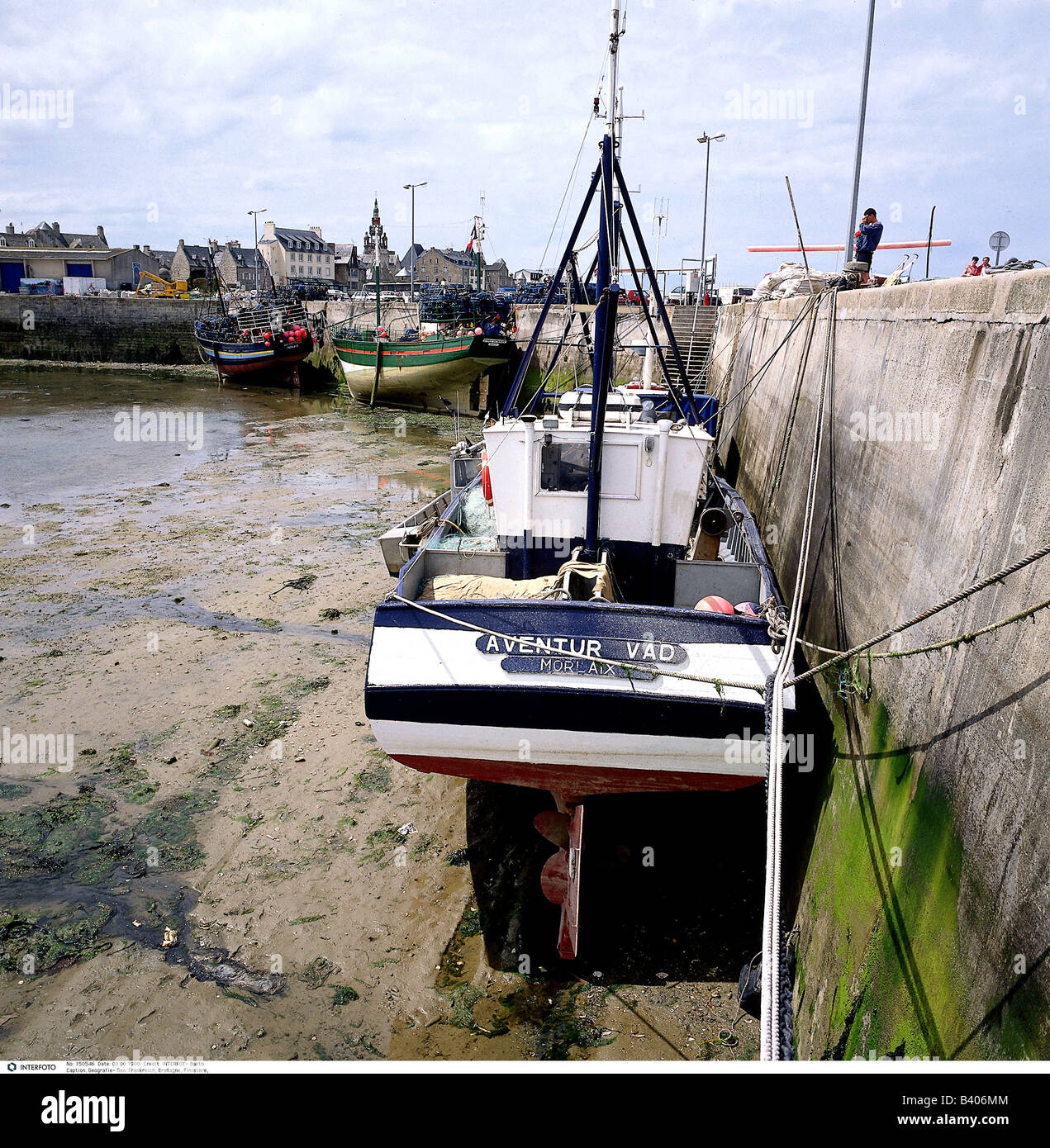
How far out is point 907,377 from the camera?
18.6 feet

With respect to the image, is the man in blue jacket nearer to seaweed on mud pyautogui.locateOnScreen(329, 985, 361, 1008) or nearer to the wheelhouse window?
the wheelhouse window

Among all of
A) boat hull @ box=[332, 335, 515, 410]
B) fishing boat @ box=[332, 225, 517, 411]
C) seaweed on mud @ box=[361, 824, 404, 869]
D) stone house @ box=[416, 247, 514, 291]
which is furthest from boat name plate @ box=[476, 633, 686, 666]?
stone house @ box=[416, 247, 514, 291]

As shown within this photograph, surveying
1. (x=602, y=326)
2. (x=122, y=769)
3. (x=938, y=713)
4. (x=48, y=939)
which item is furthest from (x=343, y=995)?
(x=602, y=326)

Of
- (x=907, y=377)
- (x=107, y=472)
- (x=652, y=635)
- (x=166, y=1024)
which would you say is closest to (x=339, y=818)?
(x=166, y=1024)

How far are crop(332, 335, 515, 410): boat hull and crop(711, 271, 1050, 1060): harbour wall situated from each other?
82.1 feet

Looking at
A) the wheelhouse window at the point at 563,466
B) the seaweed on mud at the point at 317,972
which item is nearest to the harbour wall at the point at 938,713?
the wheelhouse window at the point at 563,466

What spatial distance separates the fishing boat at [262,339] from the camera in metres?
39.6

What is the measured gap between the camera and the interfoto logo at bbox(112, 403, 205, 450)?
26.4 meters

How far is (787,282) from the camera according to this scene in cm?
1728

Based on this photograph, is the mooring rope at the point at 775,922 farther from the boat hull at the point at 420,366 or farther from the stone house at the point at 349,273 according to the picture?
the stone house at the point at 349,273

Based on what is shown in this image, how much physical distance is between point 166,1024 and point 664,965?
10.8 ft

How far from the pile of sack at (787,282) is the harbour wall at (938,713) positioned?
9.66 metres

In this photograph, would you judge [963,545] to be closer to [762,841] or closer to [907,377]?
[907,377]
